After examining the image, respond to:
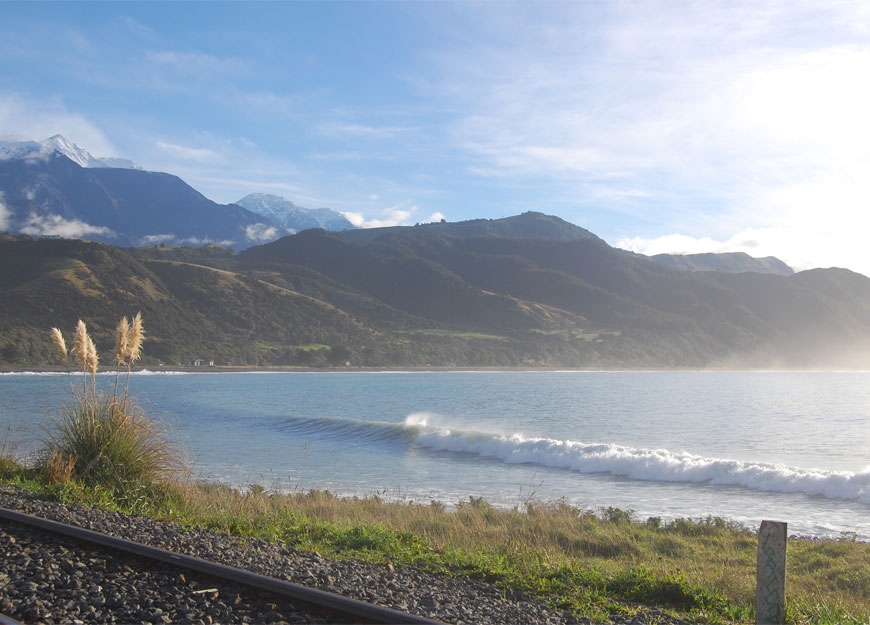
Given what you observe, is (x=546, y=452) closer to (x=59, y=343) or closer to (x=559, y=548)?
(x=559, y=548)

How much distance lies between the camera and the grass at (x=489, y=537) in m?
6.85

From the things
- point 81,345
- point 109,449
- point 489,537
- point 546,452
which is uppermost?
point 81,345

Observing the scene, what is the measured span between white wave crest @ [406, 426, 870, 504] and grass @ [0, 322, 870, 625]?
7892mm

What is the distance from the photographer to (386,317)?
6654 inches

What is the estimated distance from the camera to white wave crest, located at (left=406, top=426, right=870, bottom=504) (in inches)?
800

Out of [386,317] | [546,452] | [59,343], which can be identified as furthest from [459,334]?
[59,343]

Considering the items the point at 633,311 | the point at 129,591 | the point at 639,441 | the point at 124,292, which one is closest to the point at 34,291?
the point at 124,292

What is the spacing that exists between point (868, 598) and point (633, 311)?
591 feet

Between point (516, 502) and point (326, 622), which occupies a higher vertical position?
point (326, 622)

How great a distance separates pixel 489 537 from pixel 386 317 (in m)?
159

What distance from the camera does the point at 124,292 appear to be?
115 meters

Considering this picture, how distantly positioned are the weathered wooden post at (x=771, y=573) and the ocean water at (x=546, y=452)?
9.14 meters

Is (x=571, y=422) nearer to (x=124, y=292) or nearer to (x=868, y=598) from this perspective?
(x=868, y=598)

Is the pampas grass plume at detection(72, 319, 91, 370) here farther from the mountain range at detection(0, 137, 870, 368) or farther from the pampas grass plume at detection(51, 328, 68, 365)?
the mountain range at detection(0, 137, 870, 368)
